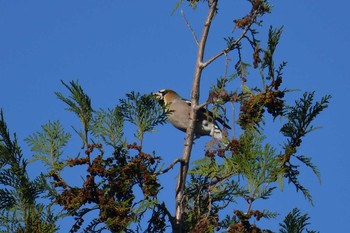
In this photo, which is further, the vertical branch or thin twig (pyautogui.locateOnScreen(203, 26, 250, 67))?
thin twig (pyautogui.locateOnScreen(203, 26, 250, 67))

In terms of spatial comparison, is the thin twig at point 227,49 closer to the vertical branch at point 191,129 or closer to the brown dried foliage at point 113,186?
the vertical branch at point 191,129

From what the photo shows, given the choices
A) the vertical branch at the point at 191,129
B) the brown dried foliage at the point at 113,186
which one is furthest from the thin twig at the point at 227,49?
the brown dried foliage at the point at 113,186

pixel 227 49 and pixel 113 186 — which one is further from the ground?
pixel 227 49

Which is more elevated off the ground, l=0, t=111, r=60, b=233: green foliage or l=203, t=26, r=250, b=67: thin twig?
l=203, t=26, r=250, b=67: thin twig

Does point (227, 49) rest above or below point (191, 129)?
above

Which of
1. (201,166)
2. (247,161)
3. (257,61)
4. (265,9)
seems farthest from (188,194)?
(265,9)

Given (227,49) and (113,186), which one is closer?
(113,186)

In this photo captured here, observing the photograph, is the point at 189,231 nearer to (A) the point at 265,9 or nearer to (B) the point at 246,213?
(B) the point at 246,213

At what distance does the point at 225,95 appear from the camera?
193 inches

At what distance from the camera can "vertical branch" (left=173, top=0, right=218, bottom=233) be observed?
450 cm

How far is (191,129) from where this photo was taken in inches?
189

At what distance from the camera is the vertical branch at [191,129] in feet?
14.8

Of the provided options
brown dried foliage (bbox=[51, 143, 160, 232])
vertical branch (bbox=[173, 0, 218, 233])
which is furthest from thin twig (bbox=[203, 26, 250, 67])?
brown dried foliage (bbox=[51, 143, 160, 232])

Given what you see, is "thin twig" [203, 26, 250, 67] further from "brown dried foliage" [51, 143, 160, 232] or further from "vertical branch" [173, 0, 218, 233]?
"brown dried foliage" [51, 143, 160, 232]
